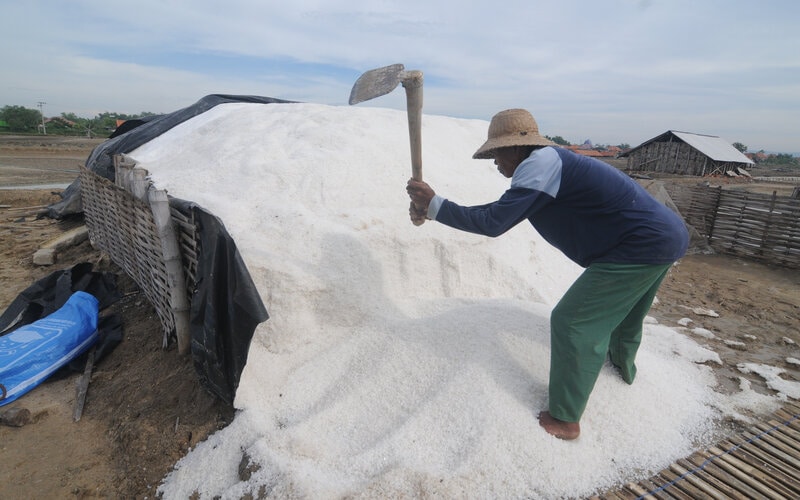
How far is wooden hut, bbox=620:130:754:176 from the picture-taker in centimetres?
1781

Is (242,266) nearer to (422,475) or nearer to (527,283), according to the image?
(422,475)

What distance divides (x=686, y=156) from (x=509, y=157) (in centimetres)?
2087

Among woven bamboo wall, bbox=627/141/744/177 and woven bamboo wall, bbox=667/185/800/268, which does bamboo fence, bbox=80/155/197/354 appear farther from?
woven bamboo wall, bbox=627/141/744/177

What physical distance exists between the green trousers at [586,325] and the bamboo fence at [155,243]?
201 cm

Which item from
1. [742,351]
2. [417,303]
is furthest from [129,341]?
[742,351]

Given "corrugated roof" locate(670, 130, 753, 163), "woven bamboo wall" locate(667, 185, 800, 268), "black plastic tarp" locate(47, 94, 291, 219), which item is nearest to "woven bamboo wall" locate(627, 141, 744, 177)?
"corrugated roof" locate(670, 130, 753, 163)

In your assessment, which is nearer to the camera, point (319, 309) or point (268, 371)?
point (268, 371)

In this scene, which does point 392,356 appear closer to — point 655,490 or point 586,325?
point 586,325

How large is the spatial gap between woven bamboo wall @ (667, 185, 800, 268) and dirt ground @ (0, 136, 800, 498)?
22.6 inches

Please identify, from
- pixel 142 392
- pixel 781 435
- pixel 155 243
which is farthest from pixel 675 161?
pixel 142 392

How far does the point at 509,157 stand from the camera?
6.11 ft

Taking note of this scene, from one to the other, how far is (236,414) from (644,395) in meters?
2.09

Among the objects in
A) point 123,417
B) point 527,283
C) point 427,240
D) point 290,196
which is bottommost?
point 123,417

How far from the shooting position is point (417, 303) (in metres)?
2.75
